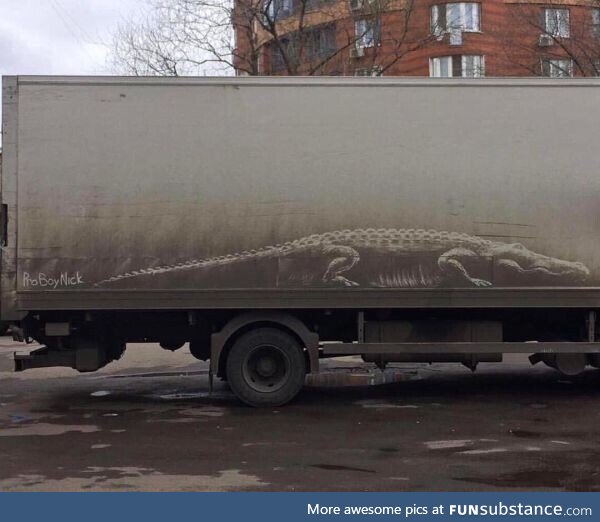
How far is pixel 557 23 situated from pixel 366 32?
6.60 metres

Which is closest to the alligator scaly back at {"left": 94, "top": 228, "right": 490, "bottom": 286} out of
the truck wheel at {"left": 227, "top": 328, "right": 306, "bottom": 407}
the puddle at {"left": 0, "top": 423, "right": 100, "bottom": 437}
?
the truck wheel at {"left": 227, "top": 328, "right": 306, "bottom": 407}

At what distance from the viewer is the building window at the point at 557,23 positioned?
936 inches

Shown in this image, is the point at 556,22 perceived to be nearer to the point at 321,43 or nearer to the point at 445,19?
the point at 445,19

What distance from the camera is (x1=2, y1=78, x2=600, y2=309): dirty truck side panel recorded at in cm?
830

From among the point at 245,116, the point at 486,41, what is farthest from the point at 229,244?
the point at 486,41

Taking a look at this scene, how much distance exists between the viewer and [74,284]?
8297 millimetres

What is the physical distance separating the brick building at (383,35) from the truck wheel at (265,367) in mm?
14547

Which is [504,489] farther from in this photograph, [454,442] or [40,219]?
[40,219]

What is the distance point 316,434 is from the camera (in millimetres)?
7555

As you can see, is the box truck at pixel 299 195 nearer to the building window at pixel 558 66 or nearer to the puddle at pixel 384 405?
the puddle at pixel 384 405

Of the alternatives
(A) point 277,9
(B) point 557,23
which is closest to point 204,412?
(A) point 277,9

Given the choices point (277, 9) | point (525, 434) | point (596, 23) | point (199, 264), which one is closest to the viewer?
point (525, 434)

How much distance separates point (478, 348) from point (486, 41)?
25.7 meters

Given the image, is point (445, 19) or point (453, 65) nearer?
point (445, 19)
